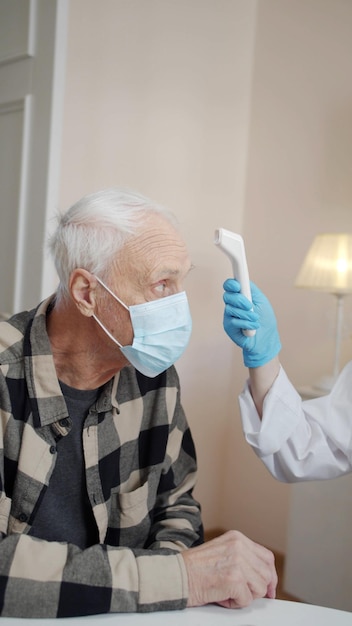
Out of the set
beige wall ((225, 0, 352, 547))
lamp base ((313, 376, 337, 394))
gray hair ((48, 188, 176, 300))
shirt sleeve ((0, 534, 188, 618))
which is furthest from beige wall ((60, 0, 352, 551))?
shirt sleeve ((0, 534, 188, 618))

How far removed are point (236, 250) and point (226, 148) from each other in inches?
71.9

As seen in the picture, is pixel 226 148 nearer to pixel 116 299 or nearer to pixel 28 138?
pixel 28 138

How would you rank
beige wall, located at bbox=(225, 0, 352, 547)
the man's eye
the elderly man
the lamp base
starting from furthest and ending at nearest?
beige wall, located at bbox=(225, 0, 352, 547) < the lamp base < the man's eye < the elderly man

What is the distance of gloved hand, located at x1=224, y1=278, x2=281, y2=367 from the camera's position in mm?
1209

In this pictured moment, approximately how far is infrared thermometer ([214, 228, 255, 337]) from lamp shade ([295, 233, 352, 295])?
3.16 ft

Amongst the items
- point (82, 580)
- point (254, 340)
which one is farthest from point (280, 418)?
point (82, 580)

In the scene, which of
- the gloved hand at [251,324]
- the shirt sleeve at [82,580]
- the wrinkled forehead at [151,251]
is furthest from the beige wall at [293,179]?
the shirt sleeve at [82,580]

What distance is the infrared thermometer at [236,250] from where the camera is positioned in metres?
1.06

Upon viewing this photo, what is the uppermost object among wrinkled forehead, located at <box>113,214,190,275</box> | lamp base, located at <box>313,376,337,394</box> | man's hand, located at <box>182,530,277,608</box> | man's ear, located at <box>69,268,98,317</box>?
wrinkled forehead, located at <box>113,214,190,275</box>

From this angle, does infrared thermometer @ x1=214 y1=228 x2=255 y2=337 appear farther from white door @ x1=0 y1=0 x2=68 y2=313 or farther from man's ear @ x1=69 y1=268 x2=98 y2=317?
white door @ x1=0 y1=0 x2=68 y2=313

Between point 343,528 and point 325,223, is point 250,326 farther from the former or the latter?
point 325,223

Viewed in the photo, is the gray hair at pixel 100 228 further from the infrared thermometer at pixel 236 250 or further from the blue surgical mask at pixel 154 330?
the infrared thermometer at pixel 236 250

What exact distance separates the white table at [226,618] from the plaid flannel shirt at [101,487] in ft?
0.05

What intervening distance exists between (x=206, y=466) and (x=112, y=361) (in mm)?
1825
